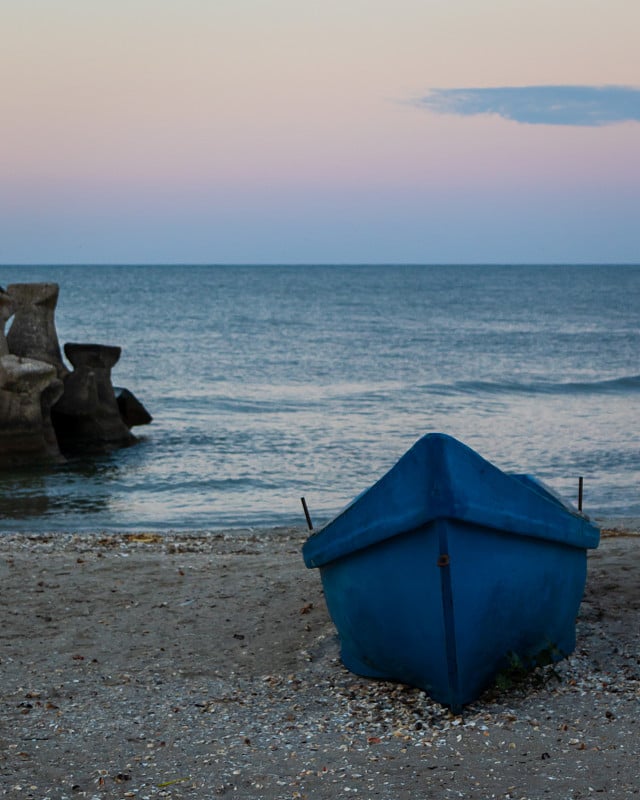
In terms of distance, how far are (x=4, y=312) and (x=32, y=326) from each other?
1.07 m

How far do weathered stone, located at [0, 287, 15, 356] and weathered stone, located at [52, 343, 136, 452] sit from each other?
5.84ft

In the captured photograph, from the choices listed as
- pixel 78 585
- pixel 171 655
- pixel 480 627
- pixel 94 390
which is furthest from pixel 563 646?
pixel 94 390

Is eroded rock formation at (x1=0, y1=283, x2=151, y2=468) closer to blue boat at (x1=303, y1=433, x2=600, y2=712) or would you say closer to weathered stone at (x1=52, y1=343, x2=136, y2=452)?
weathered stone at (x1=52, y1=343, x2=136, y2=452)

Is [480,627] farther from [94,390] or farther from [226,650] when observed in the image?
[94,390]

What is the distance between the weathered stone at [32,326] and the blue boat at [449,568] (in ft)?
53.6

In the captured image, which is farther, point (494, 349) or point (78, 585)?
point (494, 349)

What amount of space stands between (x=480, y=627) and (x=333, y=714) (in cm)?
115

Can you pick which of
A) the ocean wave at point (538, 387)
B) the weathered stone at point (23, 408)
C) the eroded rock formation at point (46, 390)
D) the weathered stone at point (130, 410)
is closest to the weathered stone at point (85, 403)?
the eroded rock formation at point (46, 390)

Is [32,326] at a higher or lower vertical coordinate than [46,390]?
higher

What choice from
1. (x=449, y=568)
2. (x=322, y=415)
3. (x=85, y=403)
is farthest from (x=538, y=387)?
(x=449, y=568)

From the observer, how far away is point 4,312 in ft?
71.7

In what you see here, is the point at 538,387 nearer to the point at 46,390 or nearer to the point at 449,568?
the point at 46,390

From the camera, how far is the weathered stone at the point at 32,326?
74.6 feet

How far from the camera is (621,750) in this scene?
20.8ft
